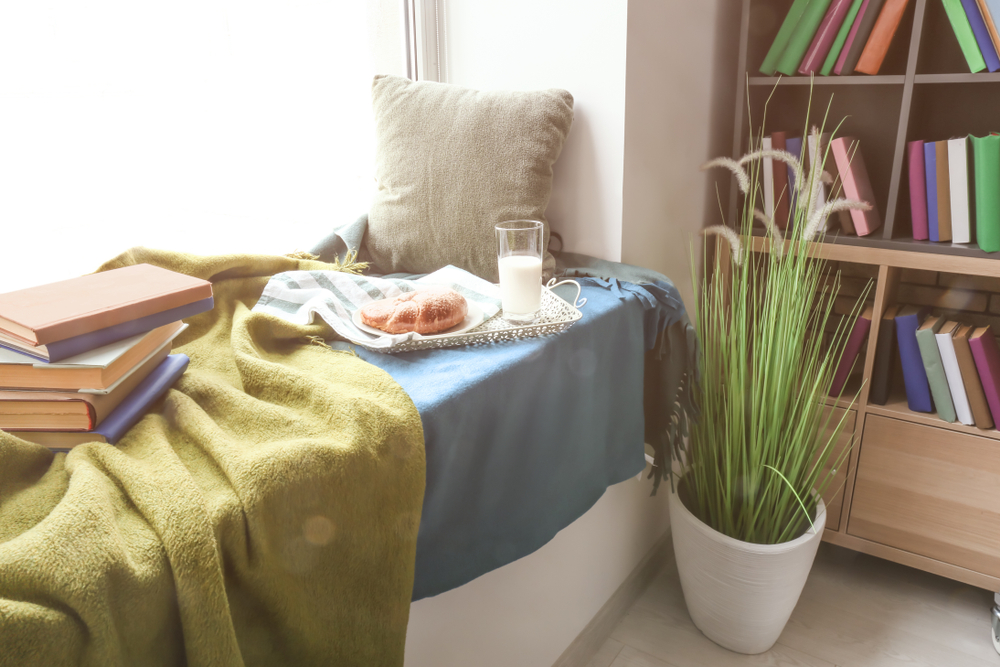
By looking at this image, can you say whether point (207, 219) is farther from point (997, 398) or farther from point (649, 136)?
point (997, 398)

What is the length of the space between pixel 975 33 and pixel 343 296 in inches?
52.8

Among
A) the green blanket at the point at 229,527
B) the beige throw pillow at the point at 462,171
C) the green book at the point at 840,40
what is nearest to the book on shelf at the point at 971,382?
the green book at the point at 840,40

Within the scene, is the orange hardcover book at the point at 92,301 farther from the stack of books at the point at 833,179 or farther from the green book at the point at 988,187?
the green book at the point at 988,187

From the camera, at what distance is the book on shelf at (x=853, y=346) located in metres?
1.54

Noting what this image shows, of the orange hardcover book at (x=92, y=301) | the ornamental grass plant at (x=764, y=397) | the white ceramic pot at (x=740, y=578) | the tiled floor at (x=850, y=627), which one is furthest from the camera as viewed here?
the tiled floor at (x=850, y=627)

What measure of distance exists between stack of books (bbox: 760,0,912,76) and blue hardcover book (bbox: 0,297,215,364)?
4.70ft

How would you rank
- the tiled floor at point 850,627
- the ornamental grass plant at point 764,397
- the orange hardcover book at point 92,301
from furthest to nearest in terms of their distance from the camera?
the tiled floor at point 850,627 < the ornamental grass plant at point 764,397 < the orange hardcover book at point 92,301

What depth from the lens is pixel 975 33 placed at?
1.31m

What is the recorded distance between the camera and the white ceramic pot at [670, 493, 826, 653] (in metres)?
1.33

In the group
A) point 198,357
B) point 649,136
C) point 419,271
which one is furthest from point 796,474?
point 198,357

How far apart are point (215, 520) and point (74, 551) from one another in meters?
0.11

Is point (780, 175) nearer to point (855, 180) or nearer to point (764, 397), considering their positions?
point (855, 180)

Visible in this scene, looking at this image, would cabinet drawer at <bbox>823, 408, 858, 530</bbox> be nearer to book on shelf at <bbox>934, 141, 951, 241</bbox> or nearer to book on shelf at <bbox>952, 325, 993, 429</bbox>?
book on shelf at <bbox>952, 325, 993, 429</bbox>

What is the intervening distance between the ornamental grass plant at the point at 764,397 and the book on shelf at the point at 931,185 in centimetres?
24
